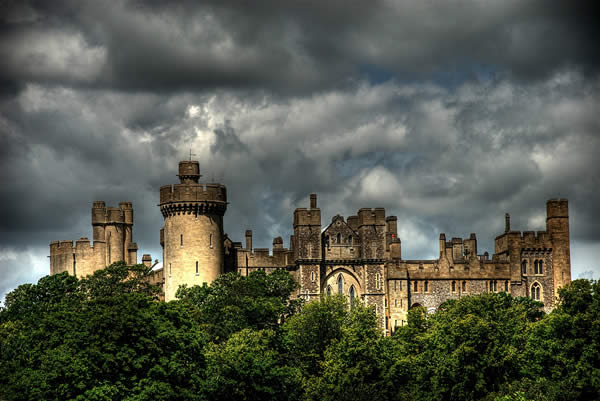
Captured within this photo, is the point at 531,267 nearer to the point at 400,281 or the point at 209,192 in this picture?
the point at 400,281

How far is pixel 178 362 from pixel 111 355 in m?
5.06

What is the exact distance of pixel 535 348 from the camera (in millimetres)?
72562

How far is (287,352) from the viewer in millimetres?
79562

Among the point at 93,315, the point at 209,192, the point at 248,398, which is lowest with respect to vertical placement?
the point at 248,398

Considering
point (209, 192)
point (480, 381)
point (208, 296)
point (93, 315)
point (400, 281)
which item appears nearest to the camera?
point (93, 315)

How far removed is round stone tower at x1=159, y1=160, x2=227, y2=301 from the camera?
102 m

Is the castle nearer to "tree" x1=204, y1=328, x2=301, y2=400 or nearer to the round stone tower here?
the round stone tower

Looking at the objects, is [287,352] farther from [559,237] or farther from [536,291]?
[559,237]

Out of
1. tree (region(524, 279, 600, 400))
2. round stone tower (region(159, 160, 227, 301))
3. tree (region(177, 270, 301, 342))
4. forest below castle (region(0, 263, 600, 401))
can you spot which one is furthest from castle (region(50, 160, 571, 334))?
tree (region(524, 279, 600, 400))

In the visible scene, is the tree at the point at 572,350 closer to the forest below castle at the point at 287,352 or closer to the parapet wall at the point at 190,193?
the forest below castle at the point at 287,352

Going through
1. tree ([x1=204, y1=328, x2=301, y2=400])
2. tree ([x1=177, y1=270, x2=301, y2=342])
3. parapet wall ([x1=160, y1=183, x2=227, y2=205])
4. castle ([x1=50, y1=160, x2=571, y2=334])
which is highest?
parapet wall ([x1=160, y1=183, x2=227, y2=205])

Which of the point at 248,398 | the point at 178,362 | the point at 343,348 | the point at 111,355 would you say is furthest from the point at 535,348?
the point at 111,355

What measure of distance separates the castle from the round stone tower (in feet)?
0.32

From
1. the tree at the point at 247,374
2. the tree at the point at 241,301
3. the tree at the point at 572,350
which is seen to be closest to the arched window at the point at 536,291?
the tree at the point at 241,301
